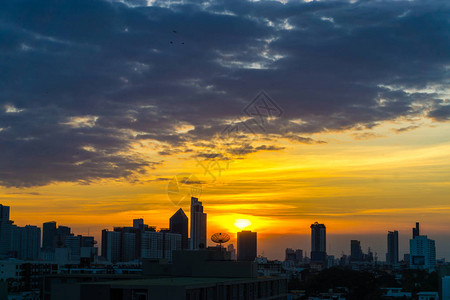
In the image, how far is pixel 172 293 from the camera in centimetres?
3195

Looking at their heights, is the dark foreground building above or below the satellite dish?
below

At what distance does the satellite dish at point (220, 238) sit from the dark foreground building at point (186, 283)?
2106mm

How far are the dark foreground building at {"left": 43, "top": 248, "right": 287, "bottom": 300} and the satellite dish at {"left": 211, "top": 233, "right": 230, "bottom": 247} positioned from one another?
2.11m

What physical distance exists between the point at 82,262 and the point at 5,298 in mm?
32602

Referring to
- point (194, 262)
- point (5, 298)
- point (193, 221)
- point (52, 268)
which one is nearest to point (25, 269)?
point (52, 268)

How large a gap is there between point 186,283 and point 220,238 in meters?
19.1

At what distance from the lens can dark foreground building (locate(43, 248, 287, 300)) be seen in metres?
33.2

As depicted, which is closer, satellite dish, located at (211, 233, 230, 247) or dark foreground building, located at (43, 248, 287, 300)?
dark foreground building, located at (43, 248, 287, 300)

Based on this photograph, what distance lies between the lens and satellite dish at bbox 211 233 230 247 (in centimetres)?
5431

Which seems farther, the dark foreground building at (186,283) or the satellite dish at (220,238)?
the satellite dish at (220,238)

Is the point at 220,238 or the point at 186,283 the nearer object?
the point at 186,283

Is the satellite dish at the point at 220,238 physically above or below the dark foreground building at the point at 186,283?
above

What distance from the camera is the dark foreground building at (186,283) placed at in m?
33.2

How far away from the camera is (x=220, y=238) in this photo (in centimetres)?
5450
